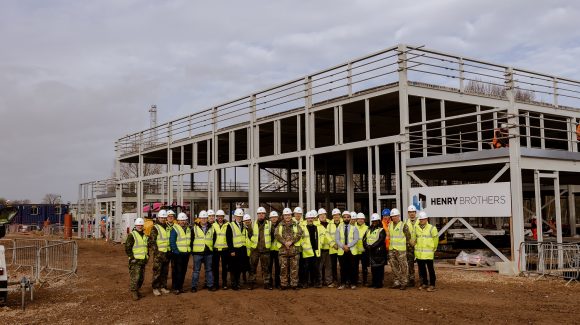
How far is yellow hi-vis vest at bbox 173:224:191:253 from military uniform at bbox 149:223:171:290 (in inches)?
7.9

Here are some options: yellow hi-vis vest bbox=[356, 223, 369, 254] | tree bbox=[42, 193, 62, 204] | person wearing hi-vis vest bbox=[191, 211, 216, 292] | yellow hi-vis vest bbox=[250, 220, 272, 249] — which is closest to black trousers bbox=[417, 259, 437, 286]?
yellow hi-vis vest bbox=[356, 223, 369, 254]

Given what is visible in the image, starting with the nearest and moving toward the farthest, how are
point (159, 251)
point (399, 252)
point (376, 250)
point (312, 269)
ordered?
point (159, 251) < point (399, 252) < point (376, 250) < point (312, 269)

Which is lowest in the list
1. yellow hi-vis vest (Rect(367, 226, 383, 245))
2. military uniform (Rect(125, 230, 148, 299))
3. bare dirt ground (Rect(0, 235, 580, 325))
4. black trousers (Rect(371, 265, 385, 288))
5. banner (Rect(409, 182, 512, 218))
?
bare dirt ground (Rect(0, 235, 580, 325))

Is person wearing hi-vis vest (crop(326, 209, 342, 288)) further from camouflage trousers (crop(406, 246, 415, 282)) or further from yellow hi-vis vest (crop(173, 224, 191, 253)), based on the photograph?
yellow hi-vis vest (crop(173, 224, 191, 253))

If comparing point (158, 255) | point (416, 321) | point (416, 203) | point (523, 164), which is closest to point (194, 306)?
point (158, 255)

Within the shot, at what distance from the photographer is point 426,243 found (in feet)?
38.5

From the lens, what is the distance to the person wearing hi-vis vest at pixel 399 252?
39.4 ft

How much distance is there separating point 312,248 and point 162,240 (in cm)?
327

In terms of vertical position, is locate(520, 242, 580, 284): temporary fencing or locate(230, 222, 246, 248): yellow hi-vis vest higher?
locate(230, 222, 246, 248): yellow hi-vis vest

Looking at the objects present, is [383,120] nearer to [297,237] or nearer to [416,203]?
[416,203]

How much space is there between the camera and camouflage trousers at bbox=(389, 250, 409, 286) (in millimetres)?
11992

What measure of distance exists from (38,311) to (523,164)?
1159 cm

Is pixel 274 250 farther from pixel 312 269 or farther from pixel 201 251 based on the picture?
pixel 201 251

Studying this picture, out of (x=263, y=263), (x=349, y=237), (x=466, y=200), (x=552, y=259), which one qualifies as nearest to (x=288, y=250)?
(x=263, y=263)
